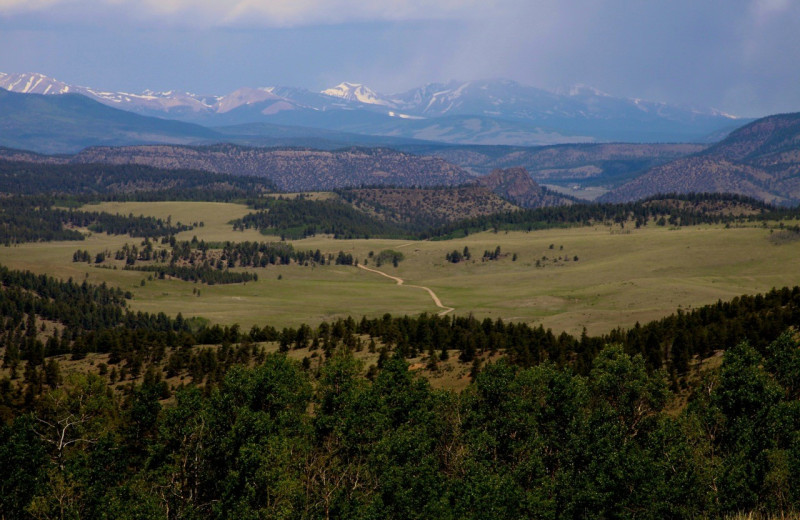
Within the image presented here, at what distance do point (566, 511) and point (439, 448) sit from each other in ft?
48.6

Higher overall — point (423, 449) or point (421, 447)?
point (421, 447)

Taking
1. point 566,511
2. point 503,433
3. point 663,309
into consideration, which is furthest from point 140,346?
point 663,309

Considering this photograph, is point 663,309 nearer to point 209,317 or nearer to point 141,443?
point 209,317

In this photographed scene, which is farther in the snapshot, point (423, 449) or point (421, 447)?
point (423, 449)

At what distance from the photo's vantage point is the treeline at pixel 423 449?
167ft

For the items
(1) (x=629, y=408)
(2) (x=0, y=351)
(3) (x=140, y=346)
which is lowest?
(2) (x=0, y=351)

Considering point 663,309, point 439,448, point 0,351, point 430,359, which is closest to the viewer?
point 439,448

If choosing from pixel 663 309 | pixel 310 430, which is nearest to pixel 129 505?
pixel 310 430

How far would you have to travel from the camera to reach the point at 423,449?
56.9m

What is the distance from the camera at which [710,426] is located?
59500mm

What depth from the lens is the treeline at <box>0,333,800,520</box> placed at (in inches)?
2007

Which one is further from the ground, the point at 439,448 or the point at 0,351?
the point at 439,448

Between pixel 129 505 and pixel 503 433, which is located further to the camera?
pixel 503 433

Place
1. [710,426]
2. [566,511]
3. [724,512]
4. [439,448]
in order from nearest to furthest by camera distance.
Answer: [724,512] < [566,511] < [710,426] < [439,448]
